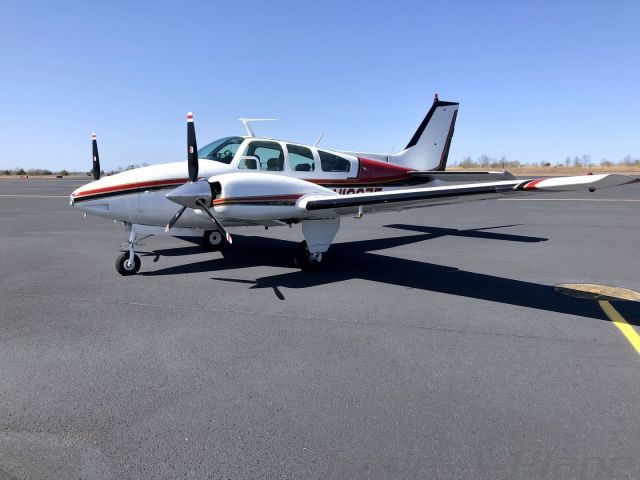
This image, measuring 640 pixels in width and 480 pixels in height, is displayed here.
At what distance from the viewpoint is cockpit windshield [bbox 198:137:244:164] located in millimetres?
8570

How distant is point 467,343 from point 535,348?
2.27 feet

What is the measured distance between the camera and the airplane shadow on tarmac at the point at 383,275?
625 centimetres

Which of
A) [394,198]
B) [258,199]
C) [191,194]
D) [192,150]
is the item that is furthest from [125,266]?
[394,198]

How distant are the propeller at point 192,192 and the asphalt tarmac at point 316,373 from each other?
1167 mm

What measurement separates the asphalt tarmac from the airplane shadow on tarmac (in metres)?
0.06

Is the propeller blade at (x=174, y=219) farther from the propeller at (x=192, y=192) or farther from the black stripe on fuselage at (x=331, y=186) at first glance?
the black stripe on fuselage at (x=331, y=186)

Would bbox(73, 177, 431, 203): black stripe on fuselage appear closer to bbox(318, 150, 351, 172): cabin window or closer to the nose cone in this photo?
bbox(318, 150, 351, 172): cabin window

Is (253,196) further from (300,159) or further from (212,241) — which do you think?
(212,241)

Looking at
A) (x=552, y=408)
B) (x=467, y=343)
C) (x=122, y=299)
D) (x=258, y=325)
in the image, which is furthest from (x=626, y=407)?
(x=122, y=299)

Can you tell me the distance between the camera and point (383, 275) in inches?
317

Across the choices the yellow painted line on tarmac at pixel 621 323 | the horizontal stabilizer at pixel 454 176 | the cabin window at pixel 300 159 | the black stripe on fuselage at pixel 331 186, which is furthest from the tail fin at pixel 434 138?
the yellow painted line on tarmac at pixel 621 323

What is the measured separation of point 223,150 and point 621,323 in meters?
7.10

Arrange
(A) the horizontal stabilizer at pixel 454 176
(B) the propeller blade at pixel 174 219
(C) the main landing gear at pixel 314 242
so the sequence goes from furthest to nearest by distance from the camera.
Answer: (A) the horizontal stabilizer at pixel 454 176
(C) the main landing gear at pixel 314 242
(B) the propeller blade at pixel 174 219

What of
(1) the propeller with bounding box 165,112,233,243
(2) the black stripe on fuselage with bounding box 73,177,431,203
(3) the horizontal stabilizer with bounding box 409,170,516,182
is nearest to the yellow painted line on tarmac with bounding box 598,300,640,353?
(2) the black stripe on fuselage with bounding box 73,177,431,203
